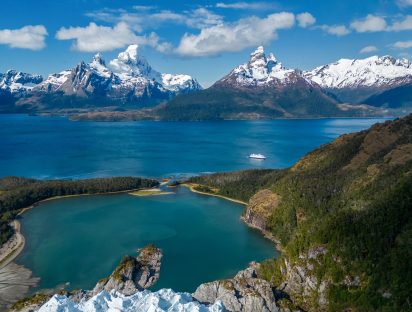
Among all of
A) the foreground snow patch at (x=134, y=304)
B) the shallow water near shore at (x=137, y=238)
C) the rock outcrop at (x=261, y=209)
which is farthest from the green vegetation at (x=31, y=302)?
the rock outcrop at (x=261, y=209)

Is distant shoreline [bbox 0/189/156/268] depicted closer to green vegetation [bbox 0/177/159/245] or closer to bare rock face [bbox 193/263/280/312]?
green vegetation [bbox 0/177/159/245]

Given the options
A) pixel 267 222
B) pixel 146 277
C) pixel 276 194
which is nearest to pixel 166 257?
pixel 146 277

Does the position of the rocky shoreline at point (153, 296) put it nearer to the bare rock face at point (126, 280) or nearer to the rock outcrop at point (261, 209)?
the bare rock face at point (126, 280)

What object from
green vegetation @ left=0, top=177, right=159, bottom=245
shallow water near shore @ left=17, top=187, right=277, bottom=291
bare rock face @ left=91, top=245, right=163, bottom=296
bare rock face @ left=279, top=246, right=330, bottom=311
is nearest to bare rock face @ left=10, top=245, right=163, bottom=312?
bare rock face @ left=91, top=245, right=163, bottom=296

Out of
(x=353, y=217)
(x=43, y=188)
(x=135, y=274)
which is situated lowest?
(x=135, y=274)

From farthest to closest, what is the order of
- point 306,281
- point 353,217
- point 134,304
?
point 353,217, point 306,281, point 134,304

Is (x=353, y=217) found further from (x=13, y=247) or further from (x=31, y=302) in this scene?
(x=13, y=247)

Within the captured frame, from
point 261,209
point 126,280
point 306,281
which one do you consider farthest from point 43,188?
point 306,281
